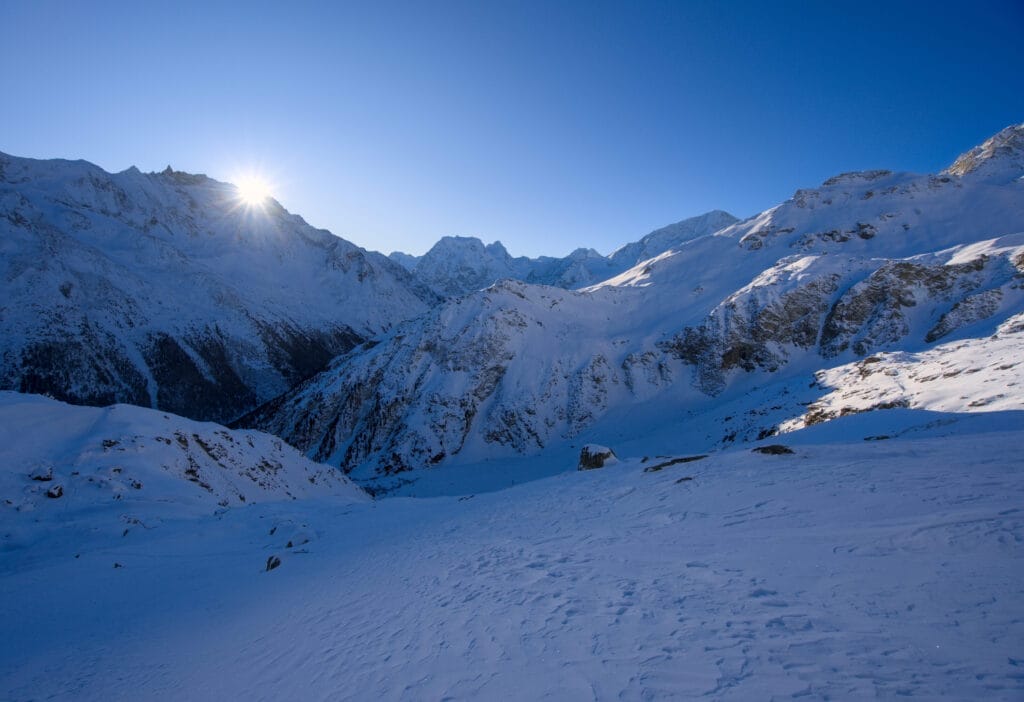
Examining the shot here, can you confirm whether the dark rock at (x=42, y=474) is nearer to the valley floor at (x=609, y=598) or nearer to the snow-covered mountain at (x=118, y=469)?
the snow-covered mountain at (x=118, y=469)

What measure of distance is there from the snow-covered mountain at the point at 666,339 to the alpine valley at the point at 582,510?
34 centimetres

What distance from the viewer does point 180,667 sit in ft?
23.8

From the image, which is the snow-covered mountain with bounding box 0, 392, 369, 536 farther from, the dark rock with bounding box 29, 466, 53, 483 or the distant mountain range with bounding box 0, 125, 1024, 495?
the distant mountain range with bounding box 0, 125, 1024, 495

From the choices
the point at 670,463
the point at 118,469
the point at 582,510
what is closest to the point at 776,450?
the point at 670,463

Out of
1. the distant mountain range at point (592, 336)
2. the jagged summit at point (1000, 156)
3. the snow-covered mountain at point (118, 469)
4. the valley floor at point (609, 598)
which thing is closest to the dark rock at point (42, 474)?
the snow-covered mountain at point (118, 469)

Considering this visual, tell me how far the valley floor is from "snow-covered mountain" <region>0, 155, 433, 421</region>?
71890 mm

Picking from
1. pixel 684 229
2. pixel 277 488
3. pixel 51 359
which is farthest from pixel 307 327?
pixel 684 229

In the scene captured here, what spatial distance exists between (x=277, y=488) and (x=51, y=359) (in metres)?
64.1

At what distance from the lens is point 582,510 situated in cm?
1247

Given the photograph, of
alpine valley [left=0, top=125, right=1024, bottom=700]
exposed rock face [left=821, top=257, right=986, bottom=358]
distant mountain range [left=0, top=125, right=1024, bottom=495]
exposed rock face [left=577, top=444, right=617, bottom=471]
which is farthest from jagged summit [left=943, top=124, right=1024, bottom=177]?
exposed rock face [left=577, top=444, right=617, bottom=471]

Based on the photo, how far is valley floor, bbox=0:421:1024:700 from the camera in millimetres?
4719

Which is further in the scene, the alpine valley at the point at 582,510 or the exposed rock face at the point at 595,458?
the exposed rock face at the point at 595,458

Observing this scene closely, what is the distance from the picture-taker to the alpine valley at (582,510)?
533 centimetres

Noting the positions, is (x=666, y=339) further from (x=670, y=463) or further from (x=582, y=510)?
(x=582, y=510)
